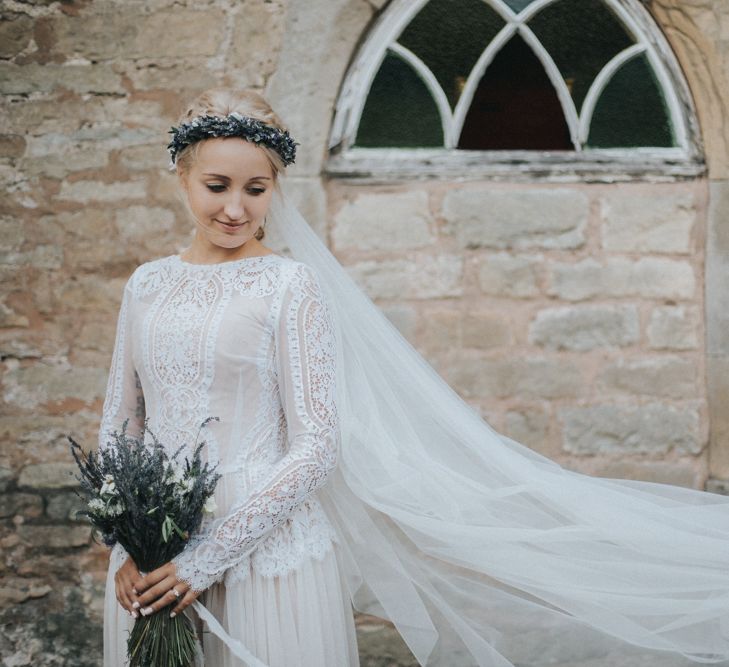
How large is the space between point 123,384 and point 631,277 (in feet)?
8.20

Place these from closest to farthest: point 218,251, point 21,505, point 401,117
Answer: point 218,251 → point 21,505 → point 401,117

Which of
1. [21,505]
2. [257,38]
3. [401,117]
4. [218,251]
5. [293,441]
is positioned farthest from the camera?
[401,117]

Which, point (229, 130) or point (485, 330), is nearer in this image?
point (229, 130)

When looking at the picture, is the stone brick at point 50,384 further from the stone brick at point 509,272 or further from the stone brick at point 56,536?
the stone brick at point 509,272

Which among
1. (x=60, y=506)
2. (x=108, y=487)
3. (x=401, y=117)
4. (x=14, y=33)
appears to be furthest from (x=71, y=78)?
(x=108, y=487)

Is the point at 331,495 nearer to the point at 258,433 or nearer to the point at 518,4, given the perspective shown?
the point at 258,433

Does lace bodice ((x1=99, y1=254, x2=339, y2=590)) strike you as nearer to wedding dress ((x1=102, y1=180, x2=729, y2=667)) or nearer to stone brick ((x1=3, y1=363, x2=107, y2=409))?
wedding dress ((x1=102, y1=180, x2=729, y2=667))

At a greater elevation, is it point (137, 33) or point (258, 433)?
point (137, 33)

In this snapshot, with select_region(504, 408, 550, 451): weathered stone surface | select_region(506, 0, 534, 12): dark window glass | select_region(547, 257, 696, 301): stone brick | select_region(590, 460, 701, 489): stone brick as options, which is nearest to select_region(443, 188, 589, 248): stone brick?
select_region(547, 257, 696, 301): stone brick

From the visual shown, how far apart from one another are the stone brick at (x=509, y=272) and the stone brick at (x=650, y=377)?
56 centimetres

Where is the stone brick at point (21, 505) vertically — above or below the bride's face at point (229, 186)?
below

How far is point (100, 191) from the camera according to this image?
358 cm

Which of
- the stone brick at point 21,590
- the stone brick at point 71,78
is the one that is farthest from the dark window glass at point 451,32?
the stone brick at point 21,590

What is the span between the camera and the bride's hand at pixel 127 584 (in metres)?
1.74
